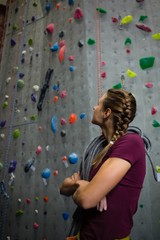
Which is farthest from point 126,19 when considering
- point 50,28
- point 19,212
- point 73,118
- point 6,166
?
point 19,212

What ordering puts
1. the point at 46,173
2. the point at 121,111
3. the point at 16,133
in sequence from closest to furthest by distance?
the point at 121,111, the point at 46,173, the point at 16,133

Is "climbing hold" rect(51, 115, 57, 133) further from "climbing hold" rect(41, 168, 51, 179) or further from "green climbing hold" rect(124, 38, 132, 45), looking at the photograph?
"green climbing hold" rect(124, 38, 132, 45)

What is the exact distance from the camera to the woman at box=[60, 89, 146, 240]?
0.83 metres

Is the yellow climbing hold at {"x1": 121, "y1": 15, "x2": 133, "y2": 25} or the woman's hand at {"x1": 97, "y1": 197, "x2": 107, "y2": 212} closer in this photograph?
the woman's hand at {"x1": 97, "y1": 197, "x2": 107, "y2": 212}

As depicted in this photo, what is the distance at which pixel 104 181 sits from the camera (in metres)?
0.81

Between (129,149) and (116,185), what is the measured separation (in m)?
0.14

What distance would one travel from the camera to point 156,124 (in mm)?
1899

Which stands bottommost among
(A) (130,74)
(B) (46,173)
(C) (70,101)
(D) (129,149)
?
(B) (46,173)

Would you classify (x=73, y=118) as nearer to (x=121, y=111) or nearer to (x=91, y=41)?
(x=91, y=41)

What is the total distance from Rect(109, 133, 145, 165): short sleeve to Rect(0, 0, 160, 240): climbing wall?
3.13 feet

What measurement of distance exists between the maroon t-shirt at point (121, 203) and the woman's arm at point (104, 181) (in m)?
0.04

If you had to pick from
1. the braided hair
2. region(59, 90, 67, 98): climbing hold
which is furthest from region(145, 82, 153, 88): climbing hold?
the braided hair

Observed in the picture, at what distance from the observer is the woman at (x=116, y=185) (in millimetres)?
827

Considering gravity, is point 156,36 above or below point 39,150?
above
